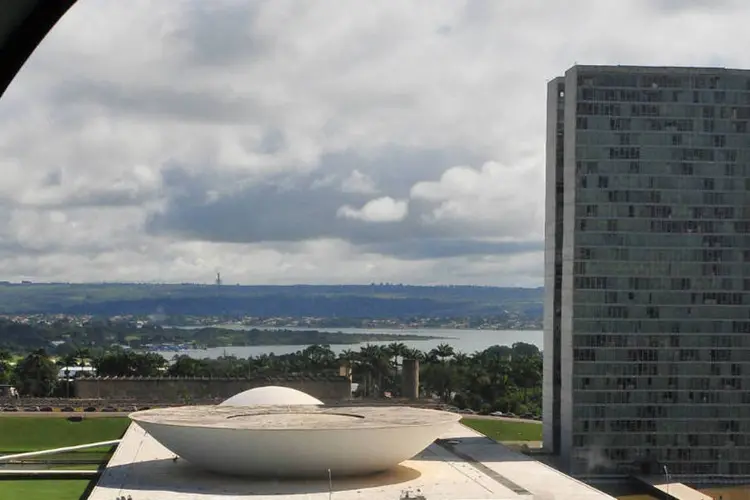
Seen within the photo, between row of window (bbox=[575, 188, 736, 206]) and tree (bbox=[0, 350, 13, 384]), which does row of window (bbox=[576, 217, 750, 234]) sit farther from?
tree (bbox=[0, 350, 13, 384])

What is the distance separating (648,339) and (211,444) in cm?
2230

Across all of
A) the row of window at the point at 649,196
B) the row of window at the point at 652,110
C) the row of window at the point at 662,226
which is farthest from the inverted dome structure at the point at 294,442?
the row of window at the point at 652,110

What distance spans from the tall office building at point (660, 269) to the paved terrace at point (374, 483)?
9.17 meters

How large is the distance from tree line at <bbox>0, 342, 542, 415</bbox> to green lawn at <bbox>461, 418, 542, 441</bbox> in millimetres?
6129

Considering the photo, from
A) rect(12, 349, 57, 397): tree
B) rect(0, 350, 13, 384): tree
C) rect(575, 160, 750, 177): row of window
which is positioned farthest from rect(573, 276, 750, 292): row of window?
rect(0, 350, 13, 384): tree

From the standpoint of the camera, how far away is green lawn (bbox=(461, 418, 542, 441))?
53781mm

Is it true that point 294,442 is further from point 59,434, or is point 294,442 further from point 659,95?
point 59,434

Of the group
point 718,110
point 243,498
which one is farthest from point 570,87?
point 243,498

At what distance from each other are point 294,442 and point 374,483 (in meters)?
2.85

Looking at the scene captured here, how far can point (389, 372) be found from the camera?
3287 inches

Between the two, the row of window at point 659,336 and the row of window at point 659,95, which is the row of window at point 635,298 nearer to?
the row of window at point 659,336

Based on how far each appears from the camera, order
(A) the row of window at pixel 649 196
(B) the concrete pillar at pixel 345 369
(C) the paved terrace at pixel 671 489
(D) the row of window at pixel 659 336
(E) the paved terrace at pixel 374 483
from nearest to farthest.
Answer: (E) the paved terrace at pixel 374 483
(C) the paved terrace at pixel 671 489
(D) the row of window at pixel 659 336
(A) the row of window at pixel 649 196
(B) the concrete pillar at pixel 345 369

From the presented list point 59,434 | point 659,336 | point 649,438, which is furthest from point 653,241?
point 59,434

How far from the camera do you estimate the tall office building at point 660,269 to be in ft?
149
